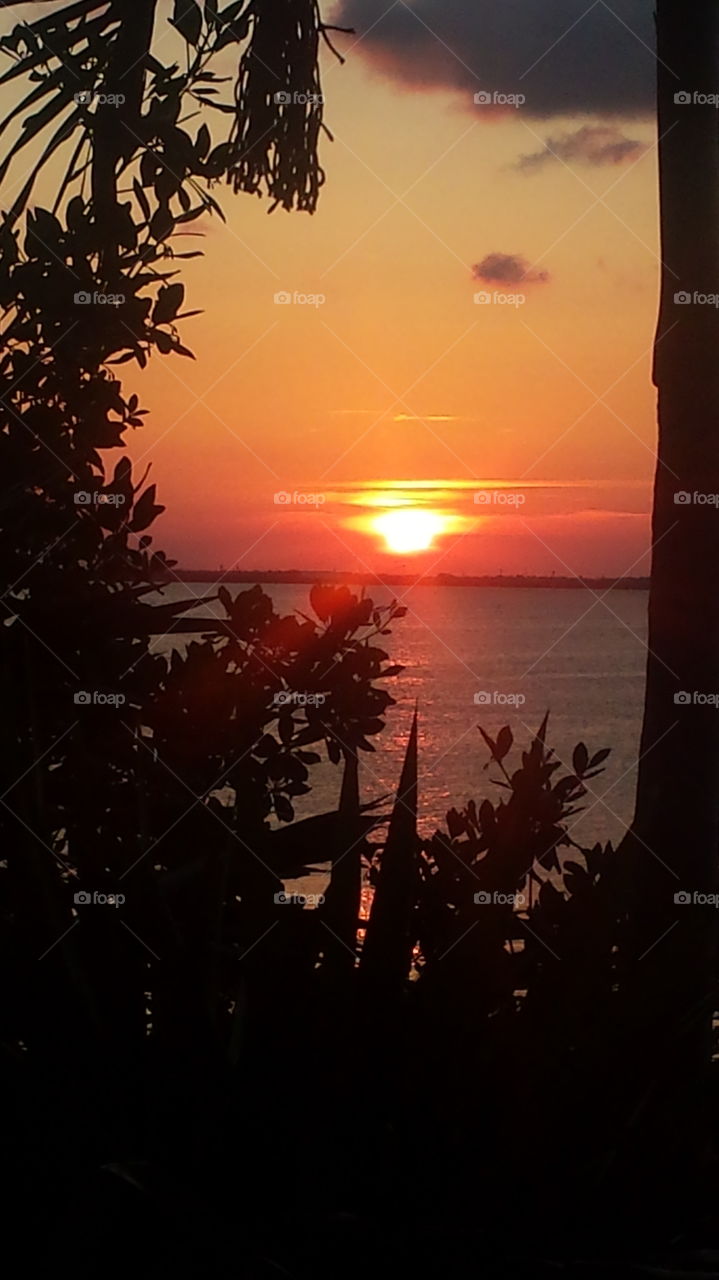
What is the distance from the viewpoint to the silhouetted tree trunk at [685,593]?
262 cm

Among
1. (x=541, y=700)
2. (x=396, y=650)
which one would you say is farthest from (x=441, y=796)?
(x=396, y=650)

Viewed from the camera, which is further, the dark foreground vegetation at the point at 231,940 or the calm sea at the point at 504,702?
the calm sea at the point at 504,702

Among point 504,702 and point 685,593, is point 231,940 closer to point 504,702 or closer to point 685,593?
point 685,593

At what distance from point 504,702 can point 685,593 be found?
26.4 feet

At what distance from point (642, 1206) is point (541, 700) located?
8711 centimetres

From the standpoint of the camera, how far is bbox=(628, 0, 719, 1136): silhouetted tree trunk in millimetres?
2619

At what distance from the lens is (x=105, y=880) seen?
92.2 inches

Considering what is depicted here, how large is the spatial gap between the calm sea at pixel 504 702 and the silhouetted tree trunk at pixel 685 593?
921 millimetres

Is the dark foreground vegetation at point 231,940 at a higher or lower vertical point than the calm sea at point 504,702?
lower

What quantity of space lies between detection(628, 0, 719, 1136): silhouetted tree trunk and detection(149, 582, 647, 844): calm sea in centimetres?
92

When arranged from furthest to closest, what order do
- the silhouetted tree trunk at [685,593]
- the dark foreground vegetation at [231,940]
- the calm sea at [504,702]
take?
the calm sea at [504,702] < the silhouetted tree trunk at [685,593] < the dark foreground vegetation at [231,940]

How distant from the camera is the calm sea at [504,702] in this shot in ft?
149

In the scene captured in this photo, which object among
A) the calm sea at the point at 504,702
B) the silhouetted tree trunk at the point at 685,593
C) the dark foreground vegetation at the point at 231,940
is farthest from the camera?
the calm sea at the point at 504,702

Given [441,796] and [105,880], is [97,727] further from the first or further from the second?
[441,796]
